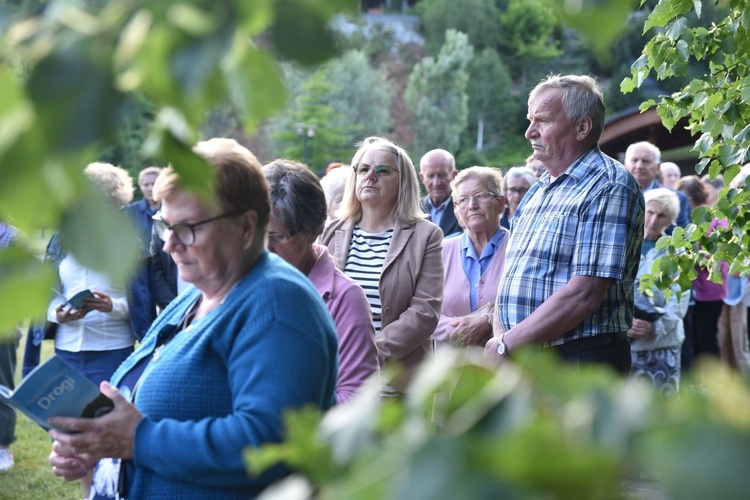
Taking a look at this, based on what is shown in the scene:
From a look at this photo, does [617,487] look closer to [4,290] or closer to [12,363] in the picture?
[4,290]

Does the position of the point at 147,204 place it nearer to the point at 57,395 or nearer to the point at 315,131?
the point at 57,395

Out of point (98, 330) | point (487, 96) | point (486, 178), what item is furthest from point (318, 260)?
point (487, 96)

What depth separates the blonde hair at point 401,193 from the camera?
15.4 ft

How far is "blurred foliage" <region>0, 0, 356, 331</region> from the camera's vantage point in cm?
83

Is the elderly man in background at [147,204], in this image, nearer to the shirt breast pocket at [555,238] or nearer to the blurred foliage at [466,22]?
the shirt breast pocket at [555,238]

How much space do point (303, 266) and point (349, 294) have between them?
0.29 meters

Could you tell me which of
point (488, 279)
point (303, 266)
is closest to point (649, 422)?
point (303, 266)

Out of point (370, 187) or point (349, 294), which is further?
point (370, 187)

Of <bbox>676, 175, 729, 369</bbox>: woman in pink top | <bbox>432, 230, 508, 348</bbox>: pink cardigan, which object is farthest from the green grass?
<bbox>676, 175, 729, 369</bbox>: woman in pink top

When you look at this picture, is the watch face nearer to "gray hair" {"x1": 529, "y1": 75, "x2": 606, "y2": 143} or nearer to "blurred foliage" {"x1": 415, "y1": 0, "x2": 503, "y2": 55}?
"gray hair" {"x1": 529, "y1": 75, "x2": 606, "y2": 143}

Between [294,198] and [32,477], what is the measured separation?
4.09 metres

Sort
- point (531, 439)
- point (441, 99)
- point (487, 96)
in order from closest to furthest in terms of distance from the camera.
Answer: point (531, 439) → point (441, 99) → point (487, 96)

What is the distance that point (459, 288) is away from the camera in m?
5.25

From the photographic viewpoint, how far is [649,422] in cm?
73
